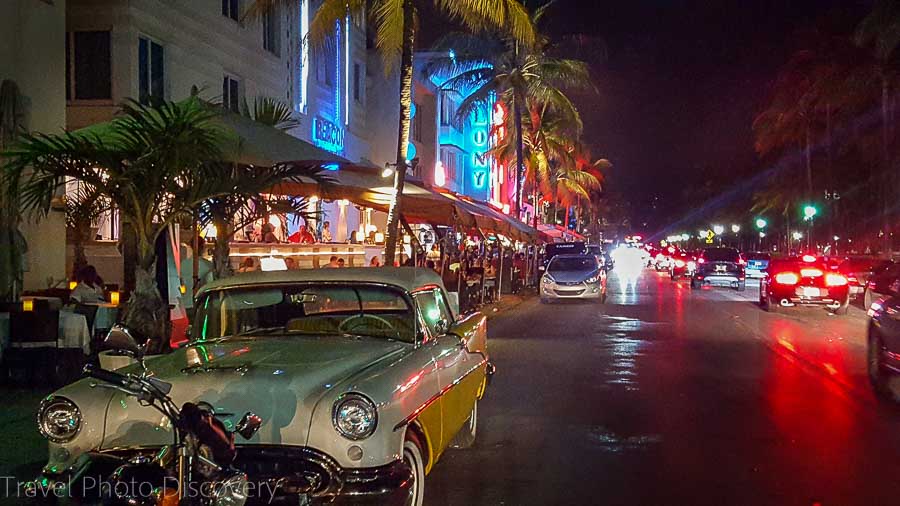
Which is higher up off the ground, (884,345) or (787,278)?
(787,278)

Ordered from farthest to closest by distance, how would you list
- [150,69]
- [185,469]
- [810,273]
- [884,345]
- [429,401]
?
[810,273], [150,69], [884,345], [429,401], [185,469]

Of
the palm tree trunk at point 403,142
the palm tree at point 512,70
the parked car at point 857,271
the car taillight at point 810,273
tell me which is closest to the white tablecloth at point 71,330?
the palm tree trunk at point 403,142

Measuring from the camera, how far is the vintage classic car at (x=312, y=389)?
4.80m

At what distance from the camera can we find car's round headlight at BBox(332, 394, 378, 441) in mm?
4832

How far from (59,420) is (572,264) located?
23793 mm

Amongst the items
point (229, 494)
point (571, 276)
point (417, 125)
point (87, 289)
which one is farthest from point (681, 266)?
point (229, 494)

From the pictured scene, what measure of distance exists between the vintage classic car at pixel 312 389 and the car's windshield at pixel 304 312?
10 mm

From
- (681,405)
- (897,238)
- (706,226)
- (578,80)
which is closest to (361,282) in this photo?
(681,405)

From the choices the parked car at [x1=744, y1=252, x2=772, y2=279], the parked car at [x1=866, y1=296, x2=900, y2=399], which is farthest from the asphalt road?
the parked car at [x1=744, y1=252, x2=772, y2=279]

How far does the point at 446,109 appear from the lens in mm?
47531

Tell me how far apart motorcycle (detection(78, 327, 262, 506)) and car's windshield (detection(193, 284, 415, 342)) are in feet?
6.44

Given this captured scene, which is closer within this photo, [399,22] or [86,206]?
Result: [86,206]

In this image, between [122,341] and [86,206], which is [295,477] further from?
[86,206]

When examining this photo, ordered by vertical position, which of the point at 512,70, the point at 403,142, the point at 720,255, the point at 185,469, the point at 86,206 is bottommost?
the point at 185,469
